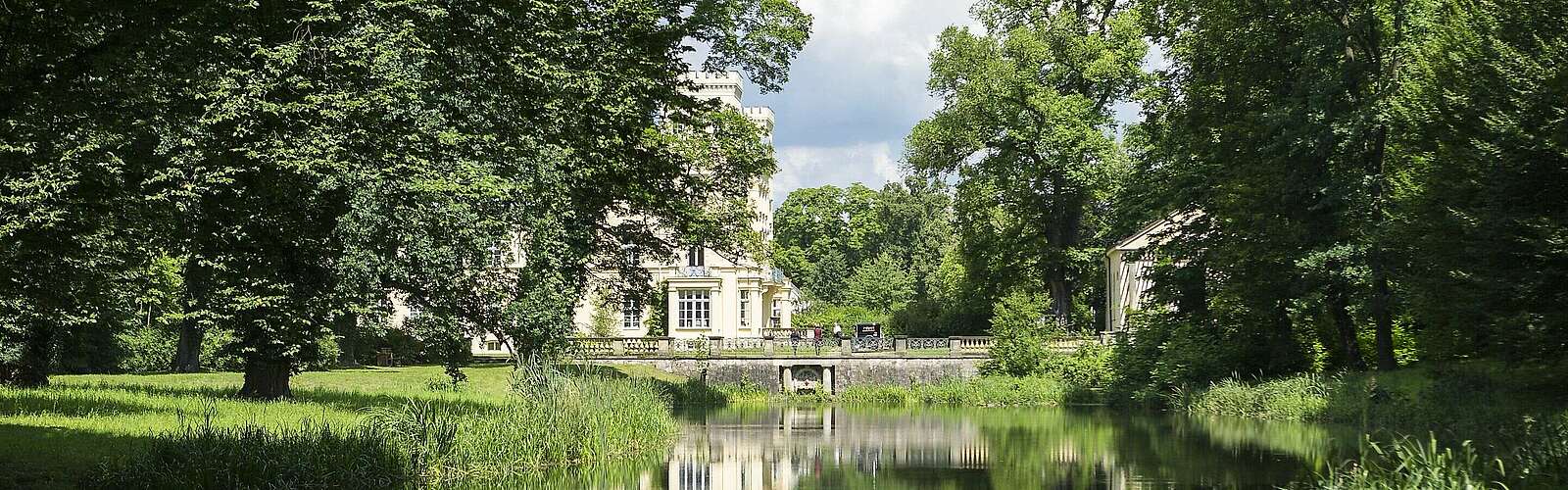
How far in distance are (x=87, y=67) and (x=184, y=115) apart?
6.58ft

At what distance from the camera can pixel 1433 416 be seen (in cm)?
2216

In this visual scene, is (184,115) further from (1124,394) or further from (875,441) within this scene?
(1124,394)

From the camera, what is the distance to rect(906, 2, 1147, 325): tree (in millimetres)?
43562

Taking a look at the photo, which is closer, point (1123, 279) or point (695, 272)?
point (1123, 279)

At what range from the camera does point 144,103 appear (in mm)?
13000

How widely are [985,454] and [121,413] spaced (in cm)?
1214

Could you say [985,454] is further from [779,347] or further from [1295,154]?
[779,347]

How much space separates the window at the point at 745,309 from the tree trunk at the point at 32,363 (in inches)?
1477

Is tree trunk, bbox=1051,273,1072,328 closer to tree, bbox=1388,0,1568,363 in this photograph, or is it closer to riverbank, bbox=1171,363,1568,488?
riverbank, bbox=1171,363,1568,488

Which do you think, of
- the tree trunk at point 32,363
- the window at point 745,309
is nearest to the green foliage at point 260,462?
the tree trunk at point 32,363

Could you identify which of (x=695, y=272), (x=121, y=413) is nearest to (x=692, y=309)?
(x=695, y=272)

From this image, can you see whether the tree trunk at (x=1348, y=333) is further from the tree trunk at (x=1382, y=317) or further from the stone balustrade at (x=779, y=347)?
the stone balustrade at (x=779, y=347)

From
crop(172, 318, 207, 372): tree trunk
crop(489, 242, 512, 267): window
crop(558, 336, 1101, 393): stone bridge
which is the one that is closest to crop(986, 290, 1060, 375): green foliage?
crop(558, 336, 1101, 393): stone bridge

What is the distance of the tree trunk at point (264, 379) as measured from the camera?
19844 mm
